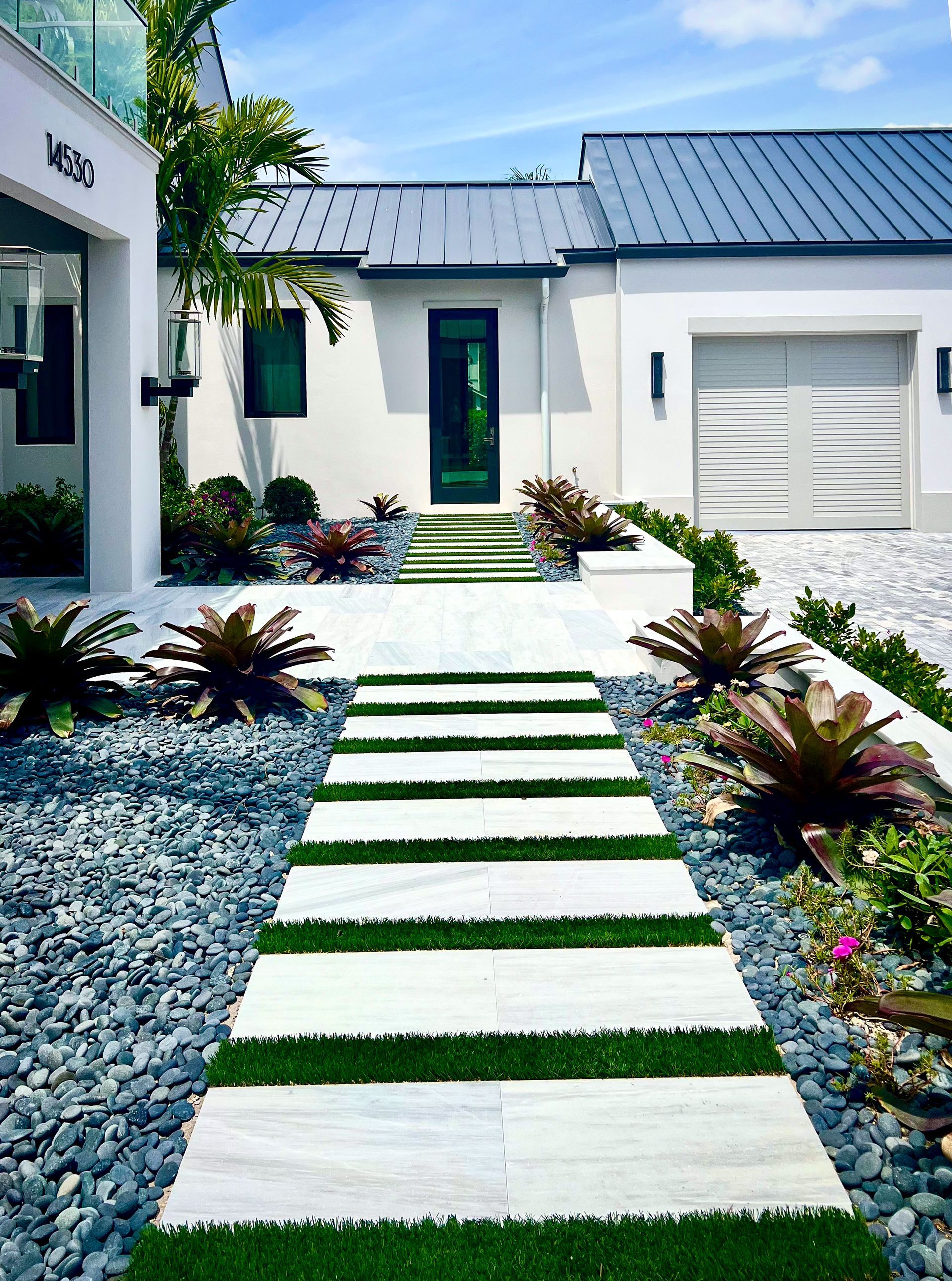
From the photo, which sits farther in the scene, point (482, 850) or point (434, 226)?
point (434, 226)

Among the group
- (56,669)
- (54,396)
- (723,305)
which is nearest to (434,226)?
(723,305)

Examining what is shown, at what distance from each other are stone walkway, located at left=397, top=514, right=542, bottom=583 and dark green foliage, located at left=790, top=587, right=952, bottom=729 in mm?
3689

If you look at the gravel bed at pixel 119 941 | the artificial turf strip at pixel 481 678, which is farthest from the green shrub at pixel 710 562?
the gravel bed at pixel 119 941

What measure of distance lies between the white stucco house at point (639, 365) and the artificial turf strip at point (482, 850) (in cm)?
1025

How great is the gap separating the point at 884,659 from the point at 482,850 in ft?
8.38

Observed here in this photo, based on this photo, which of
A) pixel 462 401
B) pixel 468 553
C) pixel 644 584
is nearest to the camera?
pixel 644 584

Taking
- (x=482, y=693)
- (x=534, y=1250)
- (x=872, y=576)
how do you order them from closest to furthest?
(x=534, y=1250)
(x=482, y=693)
(x=872, y=576)

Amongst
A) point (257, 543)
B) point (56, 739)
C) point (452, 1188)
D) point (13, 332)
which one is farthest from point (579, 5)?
point (452, 1188)

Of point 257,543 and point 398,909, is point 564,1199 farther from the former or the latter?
point 257,543

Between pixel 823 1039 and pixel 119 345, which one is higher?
pixel 119 345

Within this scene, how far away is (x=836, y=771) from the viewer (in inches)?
141

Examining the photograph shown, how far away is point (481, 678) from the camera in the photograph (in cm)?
601

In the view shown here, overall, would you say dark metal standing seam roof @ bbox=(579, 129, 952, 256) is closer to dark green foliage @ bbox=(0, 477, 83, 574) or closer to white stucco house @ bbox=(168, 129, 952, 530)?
white stucco house @ bbox=(168, 129, 952, 530)

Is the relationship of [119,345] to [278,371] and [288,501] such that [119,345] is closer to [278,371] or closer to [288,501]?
[288,501]
